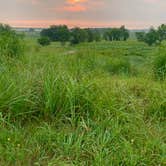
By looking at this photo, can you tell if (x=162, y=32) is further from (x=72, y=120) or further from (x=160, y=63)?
(x=72, y=120)

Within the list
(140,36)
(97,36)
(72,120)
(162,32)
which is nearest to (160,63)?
(72,120)

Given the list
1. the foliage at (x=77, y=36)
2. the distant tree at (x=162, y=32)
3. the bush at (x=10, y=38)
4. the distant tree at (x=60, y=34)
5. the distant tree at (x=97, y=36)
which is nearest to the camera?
the bush at (x=10, y=38)

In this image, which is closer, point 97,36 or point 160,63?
point 160,63

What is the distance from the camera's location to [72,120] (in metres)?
2.59

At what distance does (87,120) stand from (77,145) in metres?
0.36

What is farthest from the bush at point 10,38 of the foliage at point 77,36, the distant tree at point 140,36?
the foliage at point 77,36

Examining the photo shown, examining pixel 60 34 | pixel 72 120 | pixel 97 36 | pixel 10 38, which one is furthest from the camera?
pixel 60 34

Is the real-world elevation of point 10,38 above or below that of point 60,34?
below

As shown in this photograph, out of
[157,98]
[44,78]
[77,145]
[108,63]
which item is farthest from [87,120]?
[108,63]

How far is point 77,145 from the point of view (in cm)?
227

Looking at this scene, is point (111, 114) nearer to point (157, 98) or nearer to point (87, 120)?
point (87, 120)

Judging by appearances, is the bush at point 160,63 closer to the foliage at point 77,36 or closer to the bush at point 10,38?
the bush at point 10,38

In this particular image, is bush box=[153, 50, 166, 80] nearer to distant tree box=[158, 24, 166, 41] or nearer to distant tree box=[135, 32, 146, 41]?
distant tree box=[158, 24, 166, 41]

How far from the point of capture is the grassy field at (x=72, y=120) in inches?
87.1
